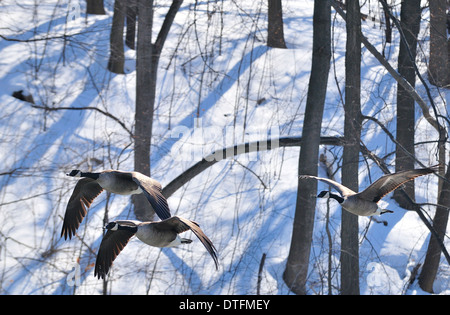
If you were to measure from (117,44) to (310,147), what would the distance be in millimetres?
4604

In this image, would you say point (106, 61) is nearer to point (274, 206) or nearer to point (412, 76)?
point (274, 206)

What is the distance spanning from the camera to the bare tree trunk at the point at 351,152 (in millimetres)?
7023

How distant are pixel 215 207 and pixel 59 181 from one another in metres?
2.07

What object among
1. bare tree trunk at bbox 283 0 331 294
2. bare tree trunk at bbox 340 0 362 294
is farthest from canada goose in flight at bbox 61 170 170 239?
bare tree trunk at bbox 283 0 331 294

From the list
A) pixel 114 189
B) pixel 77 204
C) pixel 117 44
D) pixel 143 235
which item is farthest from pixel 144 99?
pixel 143 235

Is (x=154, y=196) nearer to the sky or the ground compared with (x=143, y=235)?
nearer to the sky

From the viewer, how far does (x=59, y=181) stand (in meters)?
8.45

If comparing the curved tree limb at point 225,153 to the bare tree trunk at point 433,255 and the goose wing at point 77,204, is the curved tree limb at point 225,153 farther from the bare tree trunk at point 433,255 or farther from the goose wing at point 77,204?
the goose wing at point 77,204

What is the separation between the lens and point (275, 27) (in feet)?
37.4

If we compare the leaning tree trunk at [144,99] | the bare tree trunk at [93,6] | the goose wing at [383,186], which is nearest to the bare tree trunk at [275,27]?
the leaning tree trunk at [144,99]

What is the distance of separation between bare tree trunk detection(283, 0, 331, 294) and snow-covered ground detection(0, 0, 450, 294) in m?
0.20

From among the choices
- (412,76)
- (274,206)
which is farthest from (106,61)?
(412,76)

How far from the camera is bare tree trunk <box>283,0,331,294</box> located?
7.60 metres

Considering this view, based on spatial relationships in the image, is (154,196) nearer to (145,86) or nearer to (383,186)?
(383,186)
